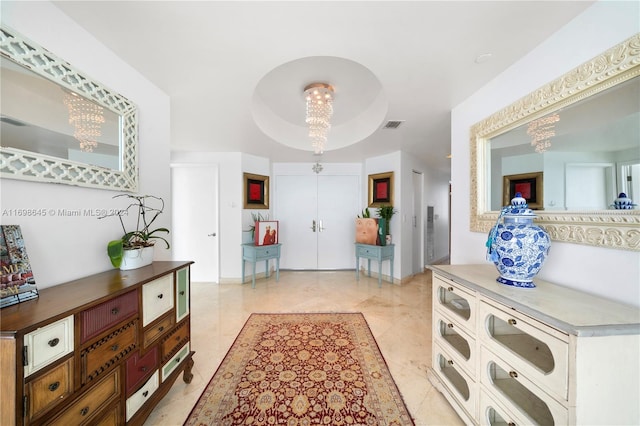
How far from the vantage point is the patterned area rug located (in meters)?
1.42

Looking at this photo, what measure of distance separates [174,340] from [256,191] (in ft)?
9.75

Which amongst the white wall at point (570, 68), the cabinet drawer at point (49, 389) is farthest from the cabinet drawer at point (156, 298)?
the white wall at point (570, 68)

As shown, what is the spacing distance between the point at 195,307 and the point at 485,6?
A: 4.02 meters

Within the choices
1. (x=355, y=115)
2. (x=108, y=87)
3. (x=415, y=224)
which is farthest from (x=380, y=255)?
(x=108, y=87)

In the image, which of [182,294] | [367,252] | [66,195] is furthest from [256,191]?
[66,195]

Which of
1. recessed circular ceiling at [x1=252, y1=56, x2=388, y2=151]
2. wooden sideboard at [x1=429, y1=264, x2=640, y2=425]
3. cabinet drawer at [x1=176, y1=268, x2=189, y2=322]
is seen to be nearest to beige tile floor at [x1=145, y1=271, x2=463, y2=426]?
wooden sideboard at [x1=429, y1=264, x2=640, y2=425]

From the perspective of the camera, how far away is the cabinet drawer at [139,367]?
118cm

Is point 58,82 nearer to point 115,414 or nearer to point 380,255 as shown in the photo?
point 115,414

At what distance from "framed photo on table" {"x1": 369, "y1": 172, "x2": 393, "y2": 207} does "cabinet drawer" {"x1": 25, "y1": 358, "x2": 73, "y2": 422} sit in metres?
4.05

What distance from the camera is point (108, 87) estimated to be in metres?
1.55

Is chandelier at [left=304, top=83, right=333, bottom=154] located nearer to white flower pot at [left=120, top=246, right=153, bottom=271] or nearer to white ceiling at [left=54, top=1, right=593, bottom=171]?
white ceiling at [left=54, top=1, right=593, bottom=171]

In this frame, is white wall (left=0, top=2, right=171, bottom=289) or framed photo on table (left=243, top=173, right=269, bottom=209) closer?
white wall (left=0, top=2, right=171, bottom=289)

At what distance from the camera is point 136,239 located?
1681 millimetres

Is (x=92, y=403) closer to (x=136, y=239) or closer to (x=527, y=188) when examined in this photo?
(x=136, y=239)
